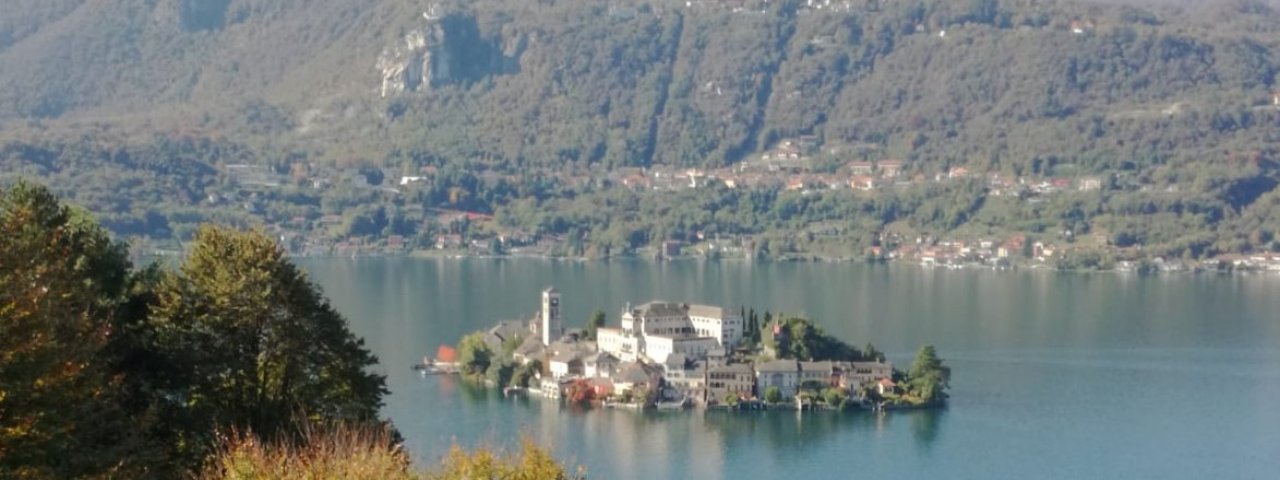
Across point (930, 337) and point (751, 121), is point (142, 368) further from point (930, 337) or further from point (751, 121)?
point (751, 121)

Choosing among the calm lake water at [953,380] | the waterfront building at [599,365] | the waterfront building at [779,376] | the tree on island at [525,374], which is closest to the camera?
the calm lake water at [953,380]

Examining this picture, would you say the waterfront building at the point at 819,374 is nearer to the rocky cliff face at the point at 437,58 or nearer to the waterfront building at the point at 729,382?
the waterfront building at the point at 729,382

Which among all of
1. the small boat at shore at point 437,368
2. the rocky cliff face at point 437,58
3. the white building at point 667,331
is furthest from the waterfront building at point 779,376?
the rocky cliff face at point 437,58

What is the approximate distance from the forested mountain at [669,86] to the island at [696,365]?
34.1 metres

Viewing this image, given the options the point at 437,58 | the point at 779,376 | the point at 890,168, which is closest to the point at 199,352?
the point at 779,376

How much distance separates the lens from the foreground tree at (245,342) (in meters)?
8.39

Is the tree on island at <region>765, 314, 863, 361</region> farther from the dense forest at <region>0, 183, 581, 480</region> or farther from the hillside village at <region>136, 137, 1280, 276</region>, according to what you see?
the hillside village at <region>136, 137, 1280, 276</region>

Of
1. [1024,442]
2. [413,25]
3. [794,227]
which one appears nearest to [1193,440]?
[1024,442]

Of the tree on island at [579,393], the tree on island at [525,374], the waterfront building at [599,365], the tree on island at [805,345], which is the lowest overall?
the tree on island at [579,393]

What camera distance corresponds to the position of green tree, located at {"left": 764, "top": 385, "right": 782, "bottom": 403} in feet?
70.1

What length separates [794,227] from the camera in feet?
189

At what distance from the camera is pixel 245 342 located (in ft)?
28.1

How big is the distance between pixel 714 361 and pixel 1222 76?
167ft

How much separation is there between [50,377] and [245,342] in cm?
275
